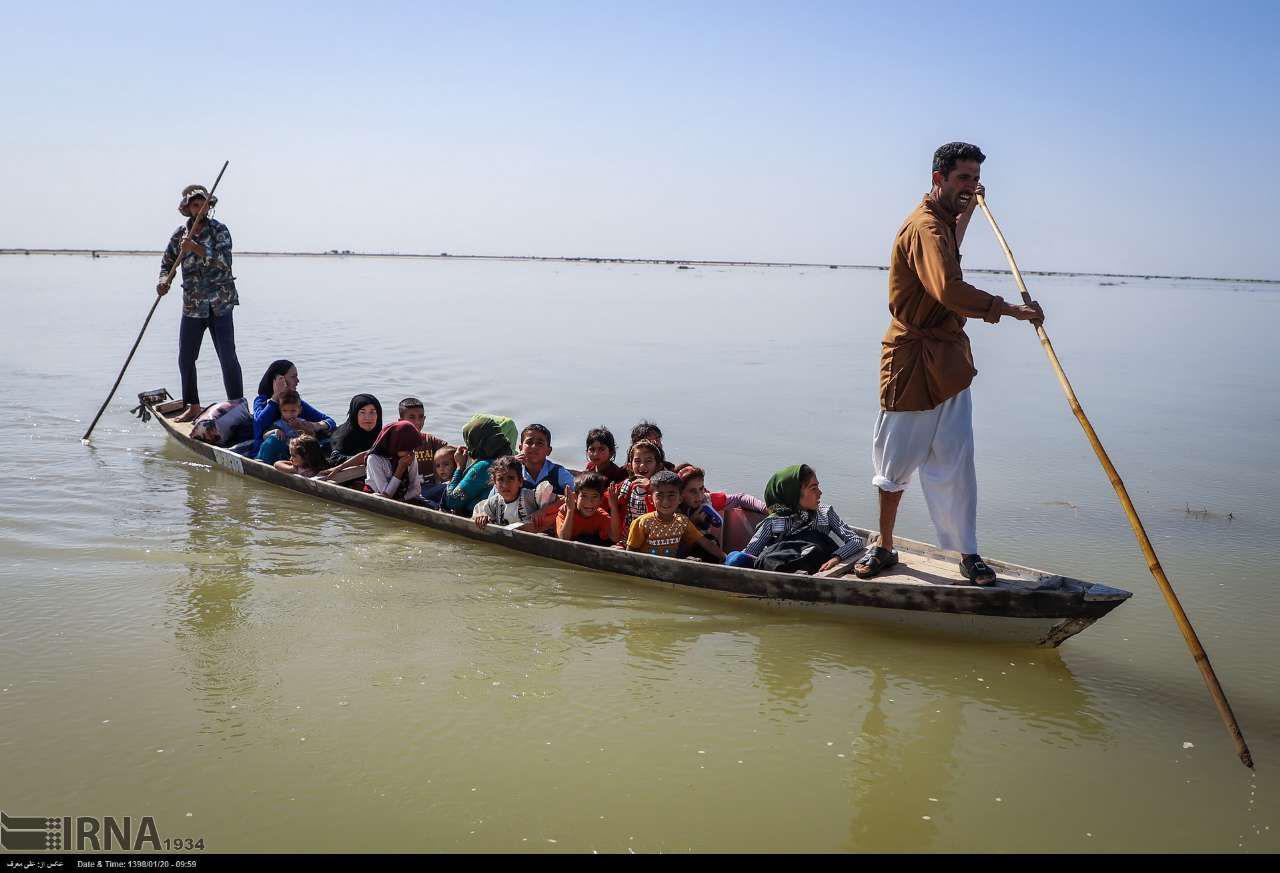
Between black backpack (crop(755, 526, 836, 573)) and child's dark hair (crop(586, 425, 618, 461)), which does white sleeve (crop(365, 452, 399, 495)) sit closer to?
child's dark hair (crop(586, 425, 618, 461))

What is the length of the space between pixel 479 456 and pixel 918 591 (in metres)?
3.39

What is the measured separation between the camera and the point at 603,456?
668cm

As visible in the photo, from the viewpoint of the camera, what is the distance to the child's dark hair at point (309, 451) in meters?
8.03

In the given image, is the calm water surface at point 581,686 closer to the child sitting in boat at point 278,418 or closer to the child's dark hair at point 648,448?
the child sitting in boat at point 278,418

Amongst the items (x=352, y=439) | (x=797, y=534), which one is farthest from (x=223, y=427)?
(x=797, y=534)

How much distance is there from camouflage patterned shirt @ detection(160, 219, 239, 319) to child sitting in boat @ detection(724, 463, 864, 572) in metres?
6.32

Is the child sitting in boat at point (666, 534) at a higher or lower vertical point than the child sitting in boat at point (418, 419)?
lower

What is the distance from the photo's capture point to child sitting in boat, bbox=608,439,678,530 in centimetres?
618

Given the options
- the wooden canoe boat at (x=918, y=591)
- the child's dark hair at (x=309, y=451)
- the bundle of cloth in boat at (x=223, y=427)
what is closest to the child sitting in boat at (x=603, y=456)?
the wooden canoe boat at (x=918, y=591)

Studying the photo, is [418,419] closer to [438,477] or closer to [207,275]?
[438,477]

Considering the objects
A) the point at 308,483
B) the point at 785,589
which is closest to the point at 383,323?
the point at 308,483

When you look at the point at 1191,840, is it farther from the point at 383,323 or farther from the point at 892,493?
the point at 383,323

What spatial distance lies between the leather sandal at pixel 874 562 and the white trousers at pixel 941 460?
1.30ft

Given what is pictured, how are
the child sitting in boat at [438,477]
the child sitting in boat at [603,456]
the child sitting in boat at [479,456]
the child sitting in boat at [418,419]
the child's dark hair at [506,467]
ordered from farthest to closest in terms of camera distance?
the child sitting in boat at [418,419] < the child sitting in boat at [438,477] < the child sitting in boat at [479,456] < the child sitting in boat at [603,456] < the child's dark hair at [506,467]
